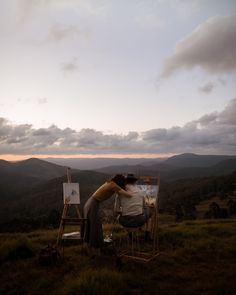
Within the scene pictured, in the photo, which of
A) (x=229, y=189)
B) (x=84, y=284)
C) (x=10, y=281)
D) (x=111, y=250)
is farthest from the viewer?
(x=229, y=189)

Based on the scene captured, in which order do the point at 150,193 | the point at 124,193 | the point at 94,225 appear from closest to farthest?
the point at 124,193 < the point at 94,225 < the point at 150,193

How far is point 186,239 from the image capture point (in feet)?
26.6

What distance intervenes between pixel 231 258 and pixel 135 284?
299 centimetres

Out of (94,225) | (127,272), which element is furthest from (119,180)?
(127,272)

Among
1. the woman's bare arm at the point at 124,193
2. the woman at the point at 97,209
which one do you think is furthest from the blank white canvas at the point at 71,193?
the woman's bare arm at the point at 124,193

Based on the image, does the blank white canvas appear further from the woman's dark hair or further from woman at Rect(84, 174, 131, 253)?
the woman's dark hair

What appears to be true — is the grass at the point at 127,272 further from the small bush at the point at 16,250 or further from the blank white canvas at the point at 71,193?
the blank white canvas at the point at 71,193

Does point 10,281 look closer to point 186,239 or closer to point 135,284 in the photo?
point 135,284

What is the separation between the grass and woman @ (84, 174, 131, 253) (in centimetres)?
40

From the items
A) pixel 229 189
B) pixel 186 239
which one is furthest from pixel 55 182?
pixel 186 239

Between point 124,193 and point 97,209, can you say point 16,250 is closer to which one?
point 97,209

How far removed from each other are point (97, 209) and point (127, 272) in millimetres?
1521

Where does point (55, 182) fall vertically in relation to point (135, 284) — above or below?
below

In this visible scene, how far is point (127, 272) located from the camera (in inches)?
203
